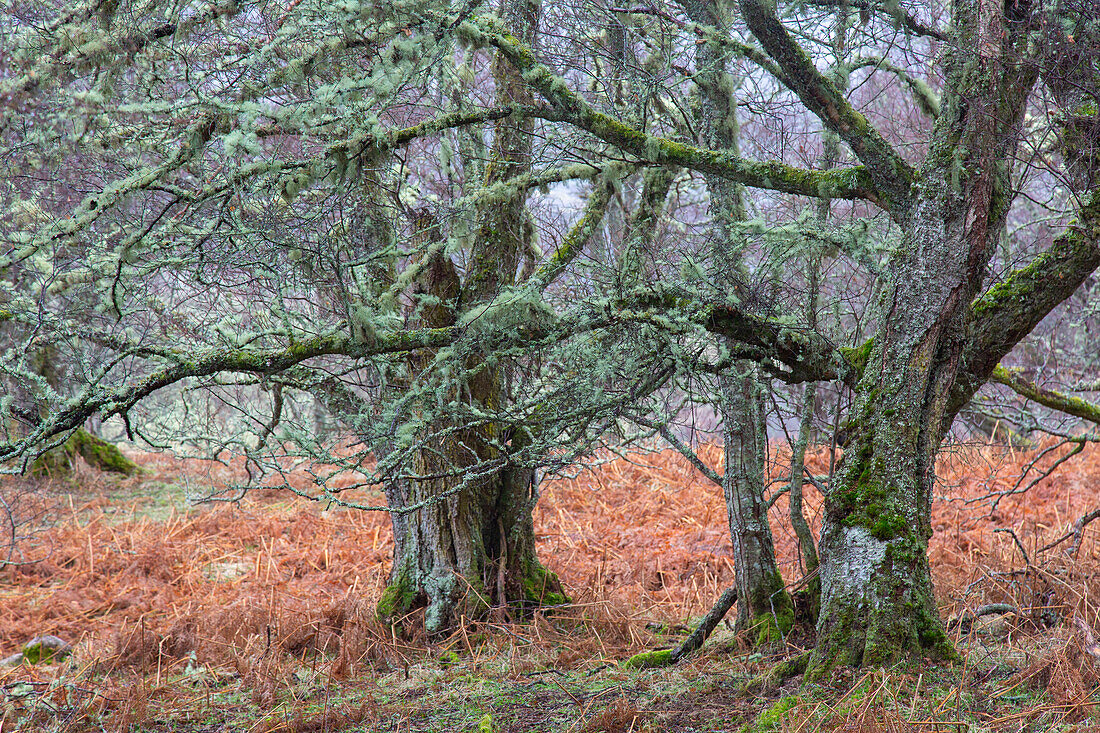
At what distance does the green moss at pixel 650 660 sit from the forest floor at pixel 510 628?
11cm

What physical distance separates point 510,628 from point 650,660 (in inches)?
44.6

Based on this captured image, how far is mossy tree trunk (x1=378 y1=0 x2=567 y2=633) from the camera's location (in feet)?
16.7

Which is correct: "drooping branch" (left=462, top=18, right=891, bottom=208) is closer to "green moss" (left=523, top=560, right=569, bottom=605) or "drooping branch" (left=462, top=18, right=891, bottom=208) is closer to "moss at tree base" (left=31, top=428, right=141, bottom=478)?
"green moss" (left=523, top=560, right=569, bottom=605)

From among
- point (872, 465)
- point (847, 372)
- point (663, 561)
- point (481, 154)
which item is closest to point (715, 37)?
point (847, 372)

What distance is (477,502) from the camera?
5.43 meters

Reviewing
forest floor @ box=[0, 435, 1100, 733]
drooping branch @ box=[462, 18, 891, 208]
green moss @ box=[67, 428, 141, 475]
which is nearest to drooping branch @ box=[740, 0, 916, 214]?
drooping branch @ box=[462, 18, 891, 208]

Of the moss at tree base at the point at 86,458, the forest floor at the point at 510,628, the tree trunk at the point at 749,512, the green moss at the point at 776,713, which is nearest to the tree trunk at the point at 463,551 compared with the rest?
the forest floor at the point at 510,628

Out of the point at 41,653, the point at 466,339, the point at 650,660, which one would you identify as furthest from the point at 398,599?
the point at 41,653

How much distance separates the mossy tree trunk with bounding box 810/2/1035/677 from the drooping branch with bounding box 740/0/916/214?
118 millimetres

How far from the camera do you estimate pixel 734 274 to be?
3588 millimetres

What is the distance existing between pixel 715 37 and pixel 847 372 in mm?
1605

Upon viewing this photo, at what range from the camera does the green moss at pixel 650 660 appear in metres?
4.35

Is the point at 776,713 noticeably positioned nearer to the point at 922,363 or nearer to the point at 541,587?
the point at 922,363

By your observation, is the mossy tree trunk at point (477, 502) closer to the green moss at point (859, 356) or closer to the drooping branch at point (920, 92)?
the green moss at point (859, 356)
